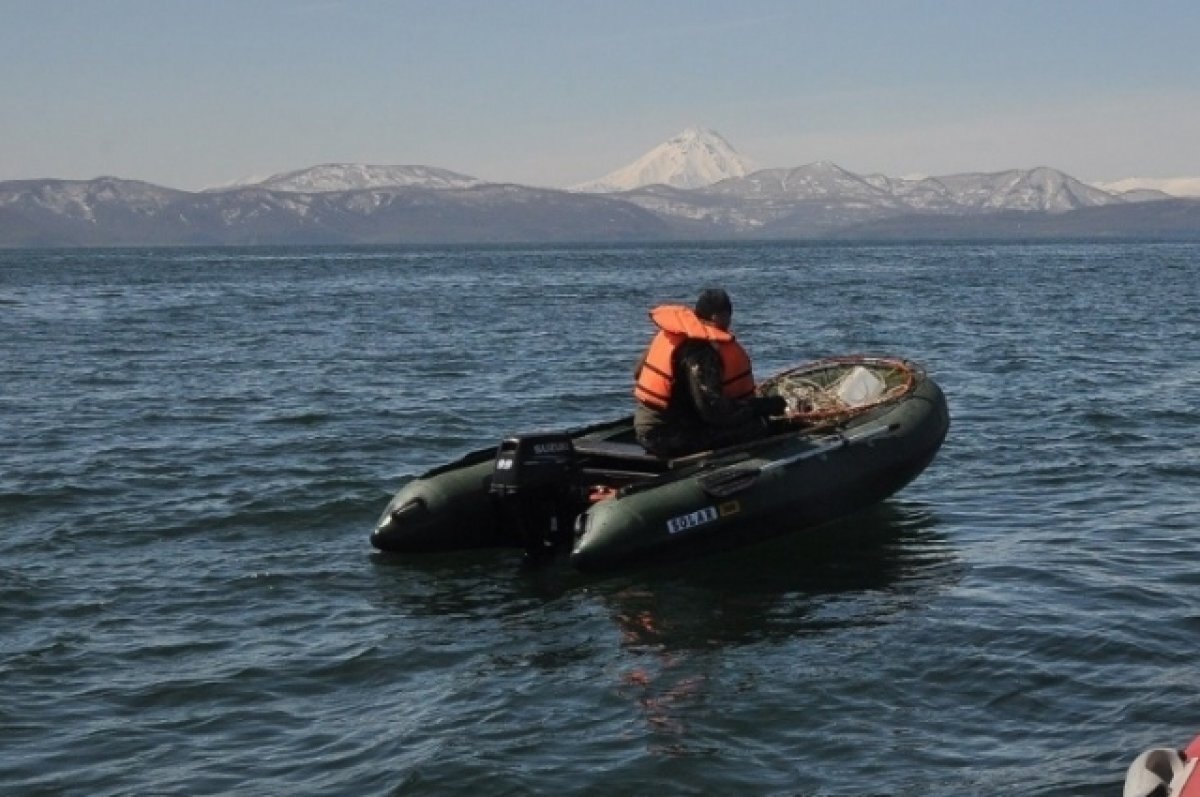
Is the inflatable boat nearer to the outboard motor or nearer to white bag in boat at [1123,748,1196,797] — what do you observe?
white bag in boat at [1123,748,1196,797]

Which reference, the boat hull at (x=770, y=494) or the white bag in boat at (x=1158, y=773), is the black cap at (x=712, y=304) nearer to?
the boat hull at (x=770, y=494)

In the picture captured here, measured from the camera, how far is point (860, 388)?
15.5 m

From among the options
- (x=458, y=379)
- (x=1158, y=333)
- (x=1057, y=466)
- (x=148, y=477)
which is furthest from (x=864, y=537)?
(x=1158, y=333)

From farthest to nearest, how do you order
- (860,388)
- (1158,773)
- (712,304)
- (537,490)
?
(860,388)
(712,304)
(537,490)
(1158,773)

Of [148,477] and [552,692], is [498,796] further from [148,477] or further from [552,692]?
[148,477]

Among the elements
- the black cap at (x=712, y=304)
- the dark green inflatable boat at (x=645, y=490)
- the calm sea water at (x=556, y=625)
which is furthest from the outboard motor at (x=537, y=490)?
the black cap at (x=712, y=304)

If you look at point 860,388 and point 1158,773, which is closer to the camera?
point 1158,773

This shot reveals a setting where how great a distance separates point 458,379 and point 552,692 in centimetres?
1772

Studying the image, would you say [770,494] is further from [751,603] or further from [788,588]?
[751,603]

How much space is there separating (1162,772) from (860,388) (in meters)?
8.99

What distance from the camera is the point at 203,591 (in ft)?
39.9

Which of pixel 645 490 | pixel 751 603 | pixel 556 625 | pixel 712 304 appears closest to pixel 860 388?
pixel 712 304

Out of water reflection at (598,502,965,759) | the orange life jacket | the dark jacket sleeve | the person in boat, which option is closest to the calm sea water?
water reflection at (598,502,965,759)

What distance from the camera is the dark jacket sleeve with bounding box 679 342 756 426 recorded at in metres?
12.6
